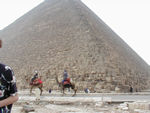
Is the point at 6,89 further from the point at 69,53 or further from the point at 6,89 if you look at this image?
the point at 69,53

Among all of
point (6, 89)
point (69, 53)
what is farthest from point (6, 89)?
point (69, 53)

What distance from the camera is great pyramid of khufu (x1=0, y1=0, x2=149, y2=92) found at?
26812mm

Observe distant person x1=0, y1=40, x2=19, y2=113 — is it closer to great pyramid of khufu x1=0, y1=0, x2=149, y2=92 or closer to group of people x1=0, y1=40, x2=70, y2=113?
group of people x1=0, y1=40, x2=70, y2=113

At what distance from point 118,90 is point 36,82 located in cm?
1365

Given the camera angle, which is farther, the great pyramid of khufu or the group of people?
the great pyramid of khufu

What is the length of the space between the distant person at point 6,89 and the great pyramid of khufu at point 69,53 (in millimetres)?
21733

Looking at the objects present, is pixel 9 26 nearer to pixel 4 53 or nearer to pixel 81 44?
pixel 4 53

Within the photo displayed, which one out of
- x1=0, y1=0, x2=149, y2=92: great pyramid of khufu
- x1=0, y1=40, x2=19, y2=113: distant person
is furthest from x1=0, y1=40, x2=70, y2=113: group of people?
x1=0, y1=0, x2=149, y2=92: great pyramid of khufu

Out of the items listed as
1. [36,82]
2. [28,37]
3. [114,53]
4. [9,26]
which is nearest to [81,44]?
[114,53]

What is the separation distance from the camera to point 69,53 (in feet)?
100

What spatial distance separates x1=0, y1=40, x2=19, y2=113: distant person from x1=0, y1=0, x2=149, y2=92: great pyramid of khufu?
21.7 meters

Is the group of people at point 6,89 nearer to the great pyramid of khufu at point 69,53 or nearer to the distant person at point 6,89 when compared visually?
the distant person at point 6,89

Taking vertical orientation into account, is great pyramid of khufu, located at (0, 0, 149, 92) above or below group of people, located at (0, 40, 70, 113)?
above

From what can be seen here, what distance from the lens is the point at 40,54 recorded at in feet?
111
